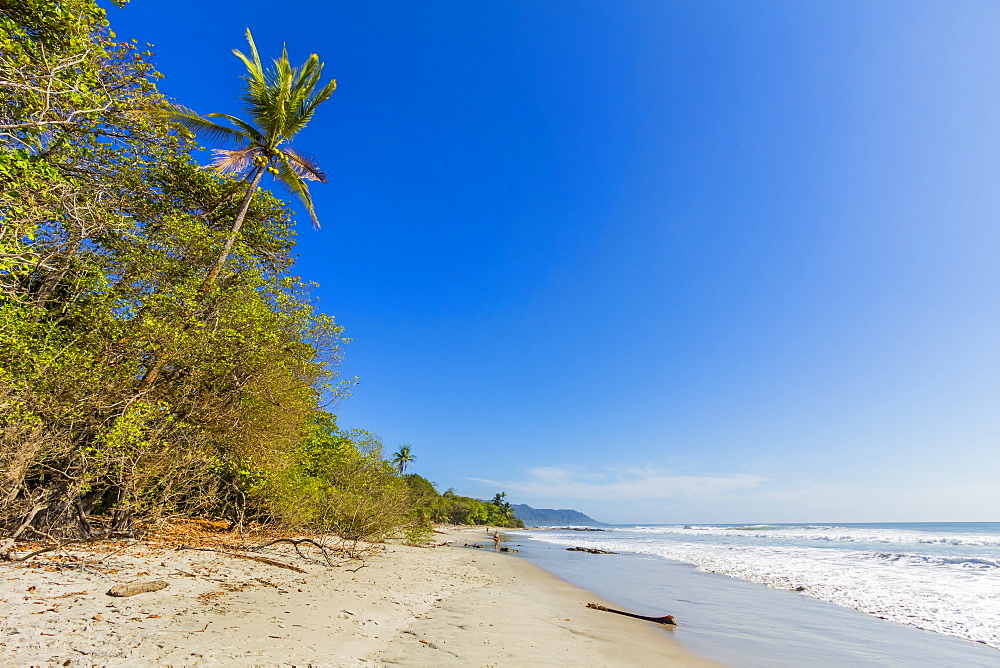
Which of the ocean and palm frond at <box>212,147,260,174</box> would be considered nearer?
the ocean

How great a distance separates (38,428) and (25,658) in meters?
5.19

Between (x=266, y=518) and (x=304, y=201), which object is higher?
(x=304, y=201)

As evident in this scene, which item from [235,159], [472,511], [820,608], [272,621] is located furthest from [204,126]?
[472,511]

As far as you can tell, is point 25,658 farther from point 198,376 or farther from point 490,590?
point 490,590

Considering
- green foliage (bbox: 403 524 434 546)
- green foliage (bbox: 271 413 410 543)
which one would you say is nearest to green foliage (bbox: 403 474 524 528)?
green foliage (bbox: 403 524 434 546)

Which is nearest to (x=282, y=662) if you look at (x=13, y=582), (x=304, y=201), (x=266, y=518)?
(x=13, y=582)

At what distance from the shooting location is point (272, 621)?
6.18 m

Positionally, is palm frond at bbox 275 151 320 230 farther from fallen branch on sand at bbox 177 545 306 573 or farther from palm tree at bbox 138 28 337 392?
fallen branch on sand at bbox 177 545 306 573

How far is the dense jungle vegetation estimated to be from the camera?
6.39 m

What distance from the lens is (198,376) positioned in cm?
1074

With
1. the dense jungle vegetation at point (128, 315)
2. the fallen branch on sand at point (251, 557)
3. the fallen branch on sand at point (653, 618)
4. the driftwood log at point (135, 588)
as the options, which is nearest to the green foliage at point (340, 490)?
the dense jungle vegetation at point (128, 315)

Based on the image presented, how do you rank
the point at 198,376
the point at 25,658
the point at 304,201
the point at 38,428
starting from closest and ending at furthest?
the point at 25,658 < the point at 38,428 < the point at 198,376 < the point at 304,201

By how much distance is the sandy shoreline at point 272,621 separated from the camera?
4809 mm

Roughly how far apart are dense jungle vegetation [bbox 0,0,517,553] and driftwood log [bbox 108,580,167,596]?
2.79 metres
